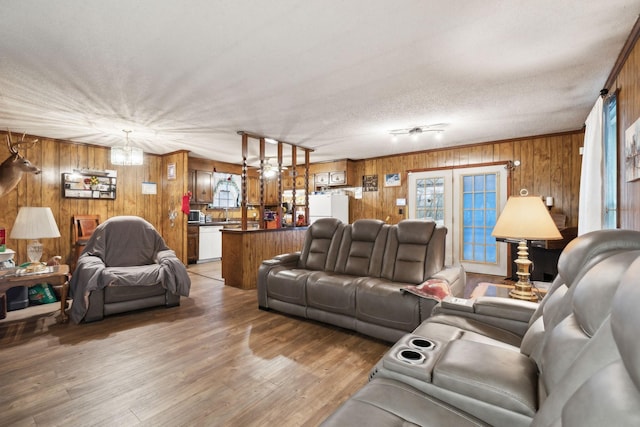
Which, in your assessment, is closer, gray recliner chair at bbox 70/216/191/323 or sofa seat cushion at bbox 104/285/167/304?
gray recliner chair at bbox 70/216/191/323

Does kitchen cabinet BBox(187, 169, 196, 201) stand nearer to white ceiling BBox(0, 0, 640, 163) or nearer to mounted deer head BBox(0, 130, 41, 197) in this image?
white ceiling BBox(0, 0, 640, 163)

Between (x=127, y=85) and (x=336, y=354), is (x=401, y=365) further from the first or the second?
(x=127, y=85)

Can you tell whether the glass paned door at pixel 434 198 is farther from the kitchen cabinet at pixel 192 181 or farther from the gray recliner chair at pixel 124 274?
the kitchen cabinet at pixel 192 181

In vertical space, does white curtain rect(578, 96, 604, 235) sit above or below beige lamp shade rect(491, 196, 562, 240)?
above

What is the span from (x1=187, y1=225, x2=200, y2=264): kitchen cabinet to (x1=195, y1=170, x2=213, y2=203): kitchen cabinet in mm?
792

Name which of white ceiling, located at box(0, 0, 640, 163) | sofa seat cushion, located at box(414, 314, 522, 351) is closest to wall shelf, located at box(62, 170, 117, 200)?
white ceiling, located at box(0, 0, 640, 163)

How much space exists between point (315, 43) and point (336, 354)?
2.51 metres

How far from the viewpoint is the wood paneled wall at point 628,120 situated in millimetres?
2225

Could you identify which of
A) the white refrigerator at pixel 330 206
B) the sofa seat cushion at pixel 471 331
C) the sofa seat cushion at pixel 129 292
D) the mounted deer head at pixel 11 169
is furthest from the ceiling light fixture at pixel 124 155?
the sofa seat cushion at pixel 471 331

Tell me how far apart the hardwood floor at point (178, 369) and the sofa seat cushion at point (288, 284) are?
0.23m

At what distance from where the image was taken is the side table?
9.46 feet

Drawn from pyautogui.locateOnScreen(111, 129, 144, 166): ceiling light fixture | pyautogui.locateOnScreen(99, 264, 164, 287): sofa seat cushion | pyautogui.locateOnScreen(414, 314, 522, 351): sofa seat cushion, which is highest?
pyautogui.locateOnScreen(111, 129, 144, 166): ceiling light fixture

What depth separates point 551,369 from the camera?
1.00m

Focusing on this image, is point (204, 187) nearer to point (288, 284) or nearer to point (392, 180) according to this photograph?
point (392, 180)
